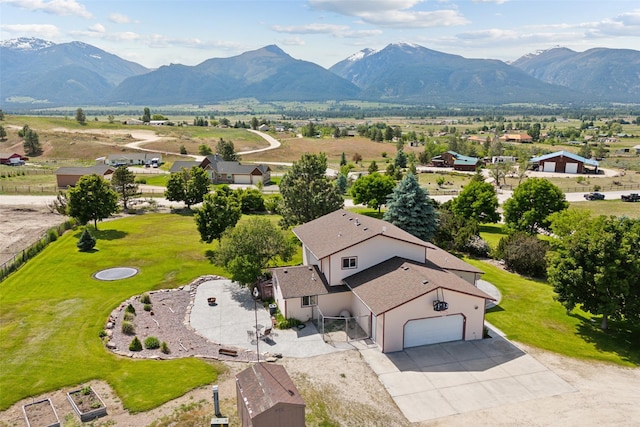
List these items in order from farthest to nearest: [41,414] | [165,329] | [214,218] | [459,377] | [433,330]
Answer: [214,218] < [165,329] < [433,330] < [459,377] < [41,414]

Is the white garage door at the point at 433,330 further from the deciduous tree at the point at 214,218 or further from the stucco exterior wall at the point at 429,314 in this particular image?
the deciduous tree at the point at 214,218

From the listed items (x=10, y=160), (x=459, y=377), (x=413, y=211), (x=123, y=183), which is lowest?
(x=459, y=377)

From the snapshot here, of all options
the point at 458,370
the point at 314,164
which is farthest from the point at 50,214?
the point at 458,370

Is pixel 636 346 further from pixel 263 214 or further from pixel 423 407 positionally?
pixel 263 214

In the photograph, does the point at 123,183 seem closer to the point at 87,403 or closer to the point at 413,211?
the point at 413,211

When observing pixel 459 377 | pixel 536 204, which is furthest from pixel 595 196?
pixel 459 377
